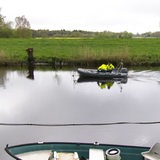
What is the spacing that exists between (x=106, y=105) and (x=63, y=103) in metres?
2.86

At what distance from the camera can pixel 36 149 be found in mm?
11633

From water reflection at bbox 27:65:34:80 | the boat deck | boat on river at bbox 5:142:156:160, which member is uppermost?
boat on river at bbox 5:142:156:160

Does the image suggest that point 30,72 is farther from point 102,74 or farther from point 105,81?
point 105,81

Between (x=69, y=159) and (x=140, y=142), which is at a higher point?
(x=69, y=159)

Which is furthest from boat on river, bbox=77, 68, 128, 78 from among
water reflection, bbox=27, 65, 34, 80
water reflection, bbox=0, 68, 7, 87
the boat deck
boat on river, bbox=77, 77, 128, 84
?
the boat deck

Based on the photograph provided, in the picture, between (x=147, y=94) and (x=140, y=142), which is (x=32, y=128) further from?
(x=147, y=94)

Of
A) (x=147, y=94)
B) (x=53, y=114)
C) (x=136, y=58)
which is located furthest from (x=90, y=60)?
(x=53, y=114)

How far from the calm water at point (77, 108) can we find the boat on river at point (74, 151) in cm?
267

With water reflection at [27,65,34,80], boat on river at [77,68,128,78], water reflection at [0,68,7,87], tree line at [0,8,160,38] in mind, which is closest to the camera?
water reflection at [0,68,7,87]

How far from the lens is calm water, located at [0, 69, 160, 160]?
16.8 m

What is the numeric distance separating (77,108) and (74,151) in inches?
427

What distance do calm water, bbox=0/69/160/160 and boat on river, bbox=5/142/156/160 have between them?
2.67 m

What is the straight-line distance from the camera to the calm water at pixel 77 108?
16828mm

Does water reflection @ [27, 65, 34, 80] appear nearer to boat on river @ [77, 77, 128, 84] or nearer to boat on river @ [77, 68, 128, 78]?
boat on river @ [77, 77, 128, 84]
